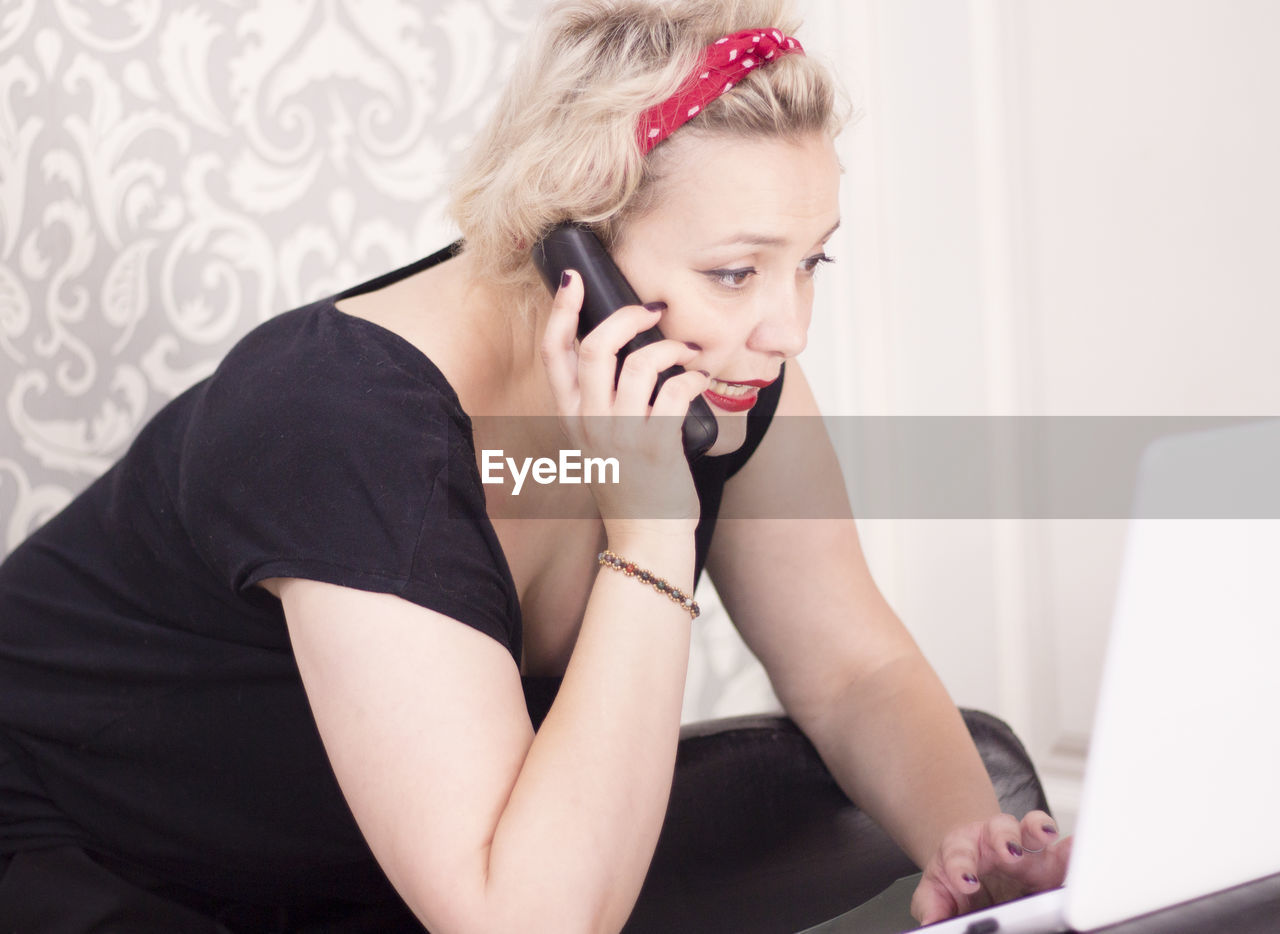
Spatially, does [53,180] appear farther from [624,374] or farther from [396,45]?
[624,374]

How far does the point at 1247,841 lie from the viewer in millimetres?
499

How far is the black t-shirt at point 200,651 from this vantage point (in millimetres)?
851

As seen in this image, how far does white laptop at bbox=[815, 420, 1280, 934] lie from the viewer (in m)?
0.43

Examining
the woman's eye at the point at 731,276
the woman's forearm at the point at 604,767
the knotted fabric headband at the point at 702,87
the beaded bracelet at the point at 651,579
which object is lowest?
the woman's forearm at the point at 604,767

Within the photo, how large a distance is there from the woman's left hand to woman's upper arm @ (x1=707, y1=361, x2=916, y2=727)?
324mm

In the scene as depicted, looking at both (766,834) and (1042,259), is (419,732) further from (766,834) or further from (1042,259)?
(1042,259)

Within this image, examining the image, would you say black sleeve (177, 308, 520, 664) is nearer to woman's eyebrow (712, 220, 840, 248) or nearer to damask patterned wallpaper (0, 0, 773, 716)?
woman's eyebrow (712, 220, 840, 248)

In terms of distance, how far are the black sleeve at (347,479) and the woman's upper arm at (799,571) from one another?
37cm

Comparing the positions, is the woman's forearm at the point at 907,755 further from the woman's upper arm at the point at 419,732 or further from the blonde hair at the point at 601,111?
the blonde hair at the point at 601,111

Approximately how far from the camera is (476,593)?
80cm

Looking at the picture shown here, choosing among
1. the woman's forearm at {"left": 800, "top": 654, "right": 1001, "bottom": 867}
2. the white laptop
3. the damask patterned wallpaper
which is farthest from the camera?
the damask patterned wallpaper

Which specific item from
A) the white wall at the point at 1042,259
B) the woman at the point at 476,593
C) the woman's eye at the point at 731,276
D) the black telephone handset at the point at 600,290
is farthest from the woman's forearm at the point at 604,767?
the white wall at the point at 1042,259

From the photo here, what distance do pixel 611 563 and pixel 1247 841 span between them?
0.47m

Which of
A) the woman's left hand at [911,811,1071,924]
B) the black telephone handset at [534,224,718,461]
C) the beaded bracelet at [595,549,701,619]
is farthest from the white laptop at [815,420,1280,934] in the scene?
the black telephone handset at [534,224,718,461]
